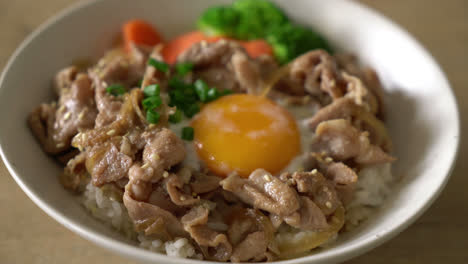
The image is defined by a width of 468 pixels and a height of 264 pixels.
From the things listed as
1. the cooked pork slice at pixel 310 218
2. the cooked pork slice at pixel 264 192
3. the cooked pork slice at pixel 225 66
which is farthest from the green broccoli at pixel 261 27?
the cooked pork slice at pixel 310 218

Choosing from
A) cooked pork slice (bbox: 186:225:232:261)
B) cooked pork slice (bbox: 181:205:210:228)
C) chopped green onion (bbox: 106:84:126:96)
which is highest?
chopped green onion (bbox: 106:84:126:96)

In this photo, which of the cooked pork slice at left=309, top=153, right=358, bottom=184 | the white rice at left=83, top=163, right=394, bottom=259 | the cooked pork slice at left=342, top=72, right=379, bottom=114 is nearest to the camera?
the white rice at left=83, top=163, right=394, bottom=259

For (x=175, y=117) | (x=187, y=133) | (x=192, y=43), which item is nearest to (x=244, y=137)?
(x=187, y=133)

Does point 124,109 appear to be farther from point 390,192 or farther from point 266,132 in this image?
point 390,192

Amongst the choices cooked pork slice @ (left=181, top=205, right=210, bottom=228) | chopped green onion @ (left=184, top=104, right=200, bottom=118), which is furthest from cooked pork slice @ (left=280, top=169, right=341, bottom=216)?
chopped green onion @ (left=184, top=104, right=200, bottom=118)

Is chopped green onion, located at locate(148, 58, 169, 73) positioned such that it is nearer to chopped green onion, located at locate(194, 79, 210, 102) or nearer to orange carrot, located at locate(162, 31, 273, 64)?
chopped green onion, located at locate(194, 79, 210, 102)

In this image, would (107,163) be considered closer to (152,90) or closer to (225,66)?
(152,90)

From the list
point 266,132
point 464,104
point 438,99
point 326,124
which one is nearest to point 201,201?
point 266,132
